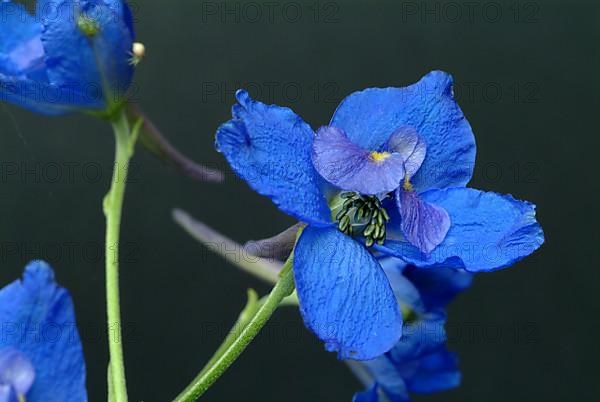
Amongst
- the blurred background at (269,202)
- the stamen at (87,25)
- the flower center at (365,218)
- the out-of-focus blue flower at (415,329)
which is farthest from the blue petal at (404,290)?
the blurred background at (269,202)

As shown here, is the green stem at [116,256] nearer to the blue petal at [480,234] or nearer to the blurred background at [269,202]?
the blue petal at [480,234]

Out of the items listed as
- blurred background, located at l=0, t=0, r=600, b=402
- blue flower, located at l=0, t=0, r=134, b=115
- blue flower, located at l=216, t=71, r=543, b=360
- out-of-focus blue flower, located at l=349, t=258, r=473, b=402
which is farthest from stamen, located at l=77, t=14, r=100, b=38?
blurred background, located at l=0, t=0, r=600, b=402

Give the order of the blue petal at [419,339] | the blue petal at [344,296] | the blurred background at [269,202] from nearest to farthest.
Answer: the blue petal at [344,296], the blue petal at [419,339], the blurred background at [269,202]

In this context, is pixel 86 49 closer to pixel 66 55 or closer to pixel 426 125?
pixel 66 55

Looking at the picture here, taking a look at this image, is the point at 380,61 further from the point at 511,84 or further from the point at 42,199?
the point at 42,199

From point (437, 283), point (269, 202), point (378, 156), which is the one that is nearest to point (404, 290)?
point (437, 283)

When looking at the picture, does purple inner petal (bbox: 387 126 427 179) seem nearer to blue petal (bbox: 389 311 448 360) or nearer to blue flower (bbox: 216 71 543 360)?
blue flower (bbox: 216 71 543 360)
